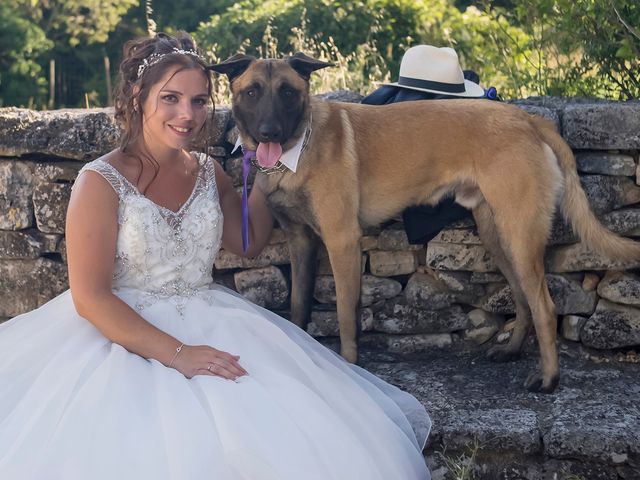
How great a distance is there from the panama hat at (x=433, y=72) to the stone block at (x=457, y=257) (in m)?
0.75

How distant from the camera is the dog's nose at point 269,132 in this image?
10.9 ft

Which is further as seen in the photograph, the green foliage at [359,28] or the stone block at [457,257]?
the green foliage at [359,28]

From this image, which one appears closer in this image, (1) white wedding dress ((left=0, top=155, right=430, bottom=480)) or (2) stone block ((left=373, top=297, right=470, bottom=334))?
(1) white wedding dress ((left=0, top=155, right=430, bottom=480))

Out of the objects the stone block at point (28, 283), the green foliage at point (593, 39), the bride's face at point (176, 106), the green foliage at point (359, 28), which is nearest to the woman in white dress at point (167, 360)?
the bride's face at point (176, 106)

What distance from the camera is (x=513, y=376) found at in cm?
364

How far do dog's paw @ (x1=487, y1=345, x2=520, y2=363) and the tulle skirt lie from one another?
87 centimetres

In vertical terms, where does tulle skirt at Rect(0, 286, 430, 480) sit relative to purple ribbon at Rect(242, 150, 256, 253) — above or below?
below

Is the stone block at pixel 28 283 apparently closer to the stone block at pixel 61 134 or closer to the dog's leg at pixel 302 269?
the stone block at pixel 61 134

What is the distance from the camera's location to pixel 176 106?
293cm

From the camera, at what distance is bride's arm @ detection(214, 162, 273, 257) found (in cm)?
342

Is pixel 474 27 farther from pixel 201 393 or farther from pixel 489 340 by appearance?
pixel 201 393

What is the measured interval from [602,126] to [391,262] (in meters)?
1.12

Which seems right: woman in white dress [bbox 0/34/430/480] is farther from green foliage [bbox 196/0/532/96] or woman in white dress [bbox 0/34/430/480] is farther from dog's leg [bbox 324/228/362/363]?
green foliage [bbox 196/0/532/96]

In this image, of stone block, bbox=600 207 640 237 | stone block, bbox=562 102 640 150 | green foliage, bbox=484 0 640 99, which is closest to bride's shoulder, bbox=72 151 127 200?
stone block, bbox=562 102 640 150
